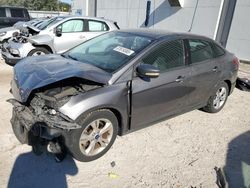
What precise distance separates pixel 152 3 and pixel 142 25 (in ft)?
4.95

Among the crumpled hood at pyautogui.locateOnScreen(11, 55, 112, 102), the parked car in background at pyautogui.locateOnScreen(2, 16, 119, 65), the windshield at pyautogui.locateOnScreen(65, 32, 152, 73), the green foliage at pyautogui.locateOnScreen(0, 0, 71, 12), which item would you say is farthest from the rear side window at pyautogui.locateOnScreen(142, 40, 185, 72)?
the green foliage at pyautogui.locateOnScreen(0, 0, 71, 12)

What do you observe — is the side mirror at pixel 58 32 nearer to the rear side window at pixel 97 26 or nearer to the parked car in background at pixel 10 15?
the rear side window at pixel 97 26

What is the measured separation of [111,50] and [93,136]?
1380 millimetres

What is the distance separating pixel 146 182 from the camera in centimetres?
295

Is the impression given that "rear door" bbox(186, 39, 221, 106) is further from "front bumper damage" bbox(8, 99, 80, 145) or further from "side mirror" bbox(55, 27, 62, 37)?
"side mirror" bbox(55, 27, 62, 37)

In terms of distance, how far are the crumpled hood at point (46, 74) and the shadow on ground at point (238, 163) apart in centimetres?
202

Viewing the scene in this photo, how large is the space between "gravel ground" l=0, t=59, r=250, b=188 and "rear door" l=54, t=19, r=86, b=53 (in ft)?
11.4

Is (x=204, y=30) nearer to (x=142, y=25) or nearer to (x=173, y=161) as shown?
(x=142, y=25)

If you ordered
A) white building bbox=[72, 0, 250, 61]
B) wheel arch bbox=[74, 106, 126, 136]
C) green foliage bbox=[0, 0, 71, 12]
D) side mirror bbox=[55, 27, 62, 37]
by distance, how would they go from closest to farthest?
1. wheel arch bbox=[74, 106, 126, 136]
2. side mirror bbox=[55, 27, 62, 37]
3. white building bbox=[72, 0, 250, 61]
4. green foliage bbox=[0, 0, 71, 12]

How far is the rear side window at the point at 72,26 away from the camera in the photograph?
7.80 m

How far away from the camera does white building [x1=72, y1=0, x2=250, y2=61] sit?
10484 mm

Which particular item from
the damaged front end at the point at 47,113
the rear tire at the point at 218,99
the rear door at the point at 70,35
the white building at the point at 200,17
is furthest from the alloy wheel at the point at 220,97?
the white building at the point at 200,17

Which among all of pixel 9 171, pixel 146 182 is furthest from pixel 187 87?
pixel 9 171

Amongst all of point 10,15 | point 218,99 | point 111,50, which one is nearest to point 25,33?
point 111,50
